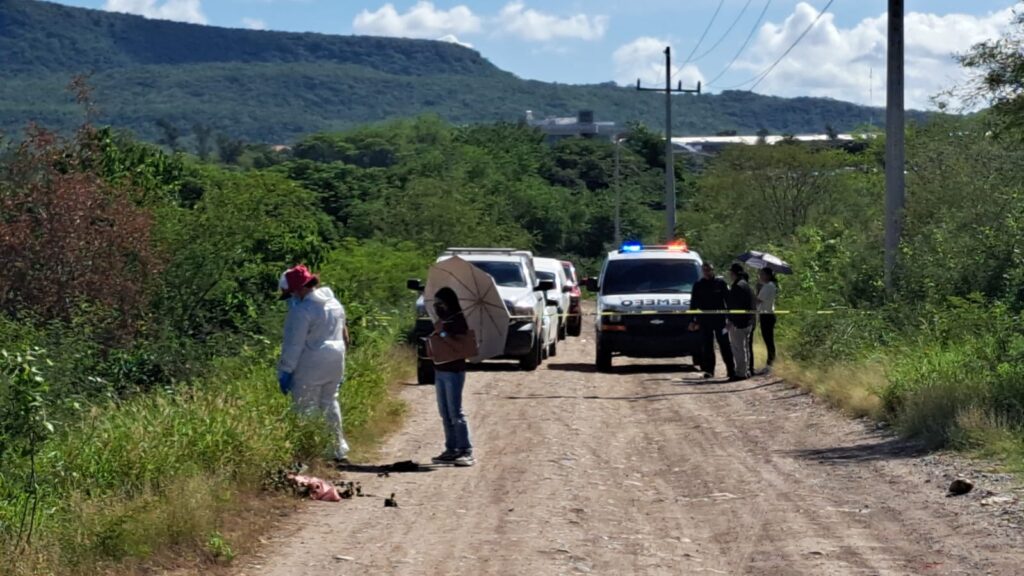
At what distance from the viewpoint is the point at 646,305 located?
25.2m

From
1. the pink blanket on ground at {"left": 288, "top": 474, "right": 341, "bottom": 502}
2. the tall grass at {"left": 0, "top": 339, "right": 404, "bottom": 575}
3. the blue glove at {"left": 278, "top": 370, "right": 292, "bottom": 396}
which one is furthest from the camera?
the blue glove at {"left": 278, "top": 370, "right": 292, "bottom": 396}

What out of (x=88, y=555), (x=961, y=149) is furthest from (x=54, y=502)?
(x=961, y=149)

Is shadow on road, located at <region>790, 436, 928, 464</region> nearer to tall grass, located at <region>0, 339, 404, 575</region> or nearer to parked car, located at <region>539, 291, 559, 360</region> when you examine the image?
tall grass, located at <region>0, 339, 404, 575</region>

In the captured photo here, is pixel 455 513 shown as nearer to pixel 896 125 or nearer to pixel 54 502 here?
pixel 54 502

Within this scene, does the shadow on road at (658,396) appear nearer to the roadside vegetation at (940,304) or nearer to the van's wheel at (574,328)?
the roadside vegetation at (940,304)

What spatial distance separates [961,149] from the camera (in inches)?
1283

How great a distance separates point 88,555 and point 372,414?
747 cm

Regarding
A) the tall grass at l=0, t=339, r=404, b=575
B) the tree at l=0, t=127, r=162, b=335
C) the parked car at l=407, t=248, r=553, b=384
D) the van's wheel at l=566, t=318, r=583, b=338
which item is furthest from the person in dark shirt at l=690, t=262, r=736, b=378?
the van's wheel at l=566, t=318, r=583, b=338

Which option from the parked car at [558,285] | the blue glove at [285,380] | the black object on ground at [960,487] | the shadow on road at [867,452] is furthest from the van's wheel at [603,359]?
the black object on ground at [960,487]

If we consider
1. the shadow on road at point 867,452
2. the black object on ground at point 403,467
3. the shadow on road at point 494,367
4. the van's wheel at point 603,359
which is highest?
the black object on ground at point 403,467

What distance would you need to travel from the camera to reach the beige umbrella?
50.5 feet

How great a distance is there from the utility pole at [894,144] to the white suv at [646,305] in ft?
11.2

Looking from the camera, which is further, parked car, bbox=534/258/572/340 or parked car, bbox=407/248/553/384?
parked car, bbox=534/258/572/340

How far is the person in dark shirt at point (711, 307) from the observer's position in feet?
76.8
